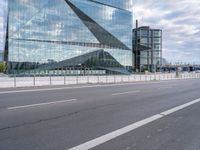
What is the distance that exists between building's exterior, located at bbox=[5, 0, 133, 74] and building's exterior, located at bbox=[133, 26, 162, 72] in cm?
2780

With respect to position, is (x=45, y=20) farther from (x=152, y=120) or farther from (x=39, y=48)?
(x=152, y=120)

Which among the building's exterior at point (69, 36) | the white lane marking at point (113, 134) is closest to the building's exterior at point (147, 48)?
the building's exterior at point (69, 36)

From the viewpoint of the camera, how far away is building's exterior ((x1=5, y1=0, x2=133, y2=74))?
57.5 metres

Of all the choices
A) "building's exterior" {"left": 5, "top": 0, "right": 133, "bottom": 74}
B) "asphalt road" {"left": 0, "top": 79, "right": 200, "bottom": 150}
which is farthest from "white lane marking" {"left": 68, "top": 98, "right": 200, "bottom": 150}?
"building's exterior" {"left": 5, "top": 0, "right": 133, "bottom": 74}

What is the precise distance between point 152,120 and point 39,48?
56413 millimetres

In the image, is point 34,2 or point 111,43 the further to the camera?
point 111,43

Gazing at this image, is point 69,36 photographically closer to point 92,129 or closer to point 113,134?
point 92,129

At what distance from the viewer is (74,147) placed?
5.10 metres

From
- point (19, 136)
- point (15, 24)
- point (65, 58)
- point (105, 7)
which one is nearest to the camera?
point (19, 136)

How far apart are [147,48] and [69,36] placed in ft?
174

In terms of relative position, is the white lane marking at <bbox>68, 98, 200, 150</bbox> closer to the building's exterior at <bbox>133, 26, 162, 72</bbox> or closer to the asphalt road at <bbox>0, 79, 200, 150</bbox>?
the asphalt road at <bbox>0, 79, 200, 150</bbox>

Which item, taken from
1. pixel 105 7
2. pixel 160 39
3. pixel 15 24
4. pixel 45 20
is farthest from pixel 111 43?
pixel 160 39

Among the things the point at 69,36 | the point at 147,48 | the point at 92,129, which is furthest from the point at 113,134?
the point at 147,48

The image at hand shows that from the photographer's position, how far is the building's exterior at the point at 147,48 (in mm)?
110438
